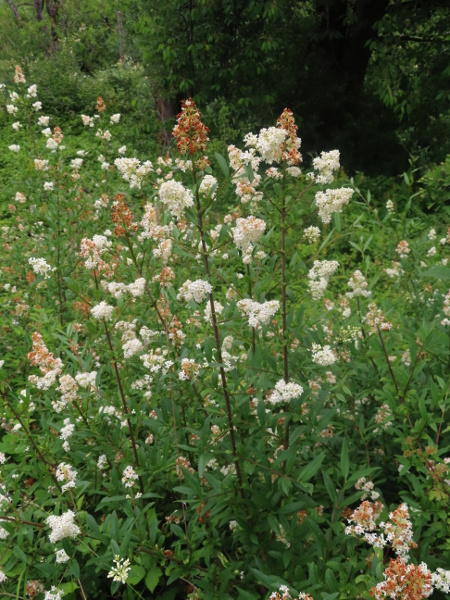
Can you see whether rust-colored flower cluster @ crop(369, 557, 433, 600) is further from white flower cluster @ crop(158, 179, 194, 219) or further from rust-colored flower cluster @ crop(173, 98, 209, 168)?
rust-colored flower cluster @ crop(173, 98, 209, 168)

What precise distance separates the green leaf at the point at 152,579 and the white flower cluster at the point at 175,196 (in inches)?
52.8

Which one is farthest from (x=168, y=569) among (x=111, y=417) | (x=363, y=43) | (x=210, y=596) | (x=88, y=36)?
(x=88, y=36)

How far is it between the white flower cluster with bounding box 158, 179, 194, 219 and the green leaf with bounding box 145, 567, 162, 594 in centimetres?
134

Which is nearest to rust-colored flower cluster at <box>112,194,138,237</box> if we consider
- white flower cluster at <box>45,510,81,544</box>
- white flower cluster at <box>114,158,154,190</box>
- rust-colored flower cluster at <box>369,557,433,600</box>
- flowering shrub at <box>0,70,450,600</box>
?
flowering shrub at <box>0,70,450,600</box>

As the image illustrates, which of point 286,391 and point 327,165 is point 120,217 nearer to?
point 327,165

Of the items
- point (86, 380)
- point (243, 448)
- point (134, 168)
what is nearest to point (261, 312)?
point (243, 448)

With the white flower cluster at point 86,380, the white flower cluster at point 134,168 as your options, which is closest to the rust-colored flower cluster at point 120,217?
the white flower cluster at point 134,168

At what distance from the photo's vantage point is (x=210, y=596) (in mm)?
1739

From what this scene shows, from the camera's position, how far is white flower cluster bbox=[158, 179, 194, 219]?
5.65 ft

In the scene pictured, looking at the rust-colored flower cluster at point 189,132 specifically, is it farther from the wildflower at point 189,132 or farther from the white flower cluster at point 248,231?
the white flower cluster at point 248,231

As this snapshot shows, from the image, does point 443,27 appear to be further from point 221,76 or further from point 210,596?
point 210,596

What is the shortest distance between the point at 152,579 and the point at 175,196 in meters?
1.40

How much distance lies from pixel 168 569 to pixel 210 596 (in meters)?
0.18

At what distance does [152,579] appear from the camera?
1821 millimetres
